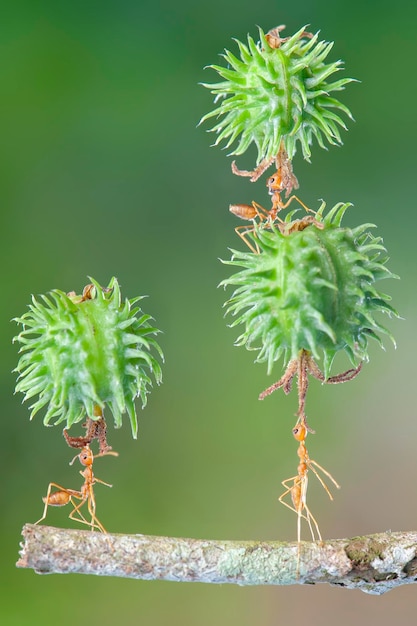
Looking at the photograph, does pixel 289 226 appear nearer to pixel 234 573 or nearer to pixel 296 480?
pixel 296 480

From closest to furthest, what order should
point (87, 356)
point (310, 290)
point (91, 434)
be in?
point (310, 290), point (87, 356), point (91, 434)

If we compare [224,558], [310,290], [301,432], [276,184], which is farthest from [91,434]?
[276,184]

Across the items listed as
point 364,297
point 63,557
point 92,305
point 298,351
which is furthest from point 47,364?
point 364,297

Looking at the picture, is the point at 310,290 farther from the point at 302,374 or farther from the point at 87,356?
the point at 87,356

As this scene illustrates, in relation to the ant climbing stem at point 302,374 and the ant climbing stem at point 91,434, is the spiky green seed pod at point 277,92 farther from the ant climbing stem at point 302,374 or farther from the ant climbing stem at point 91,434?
the ant climbing stem at point 91,434

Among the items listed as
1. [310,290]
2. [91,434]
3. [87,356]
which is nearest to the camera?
[310,290]

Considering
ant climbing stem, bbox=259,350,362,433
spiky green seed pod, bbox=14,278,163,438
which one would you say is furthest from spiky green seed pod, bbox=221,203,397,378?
spiky green seed pod, bbox=14,278,163,438

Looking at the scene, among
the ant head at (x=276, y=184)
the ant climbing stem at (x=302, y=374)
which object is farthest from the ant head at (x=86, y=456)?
the ant head at (x=276, y=184)
